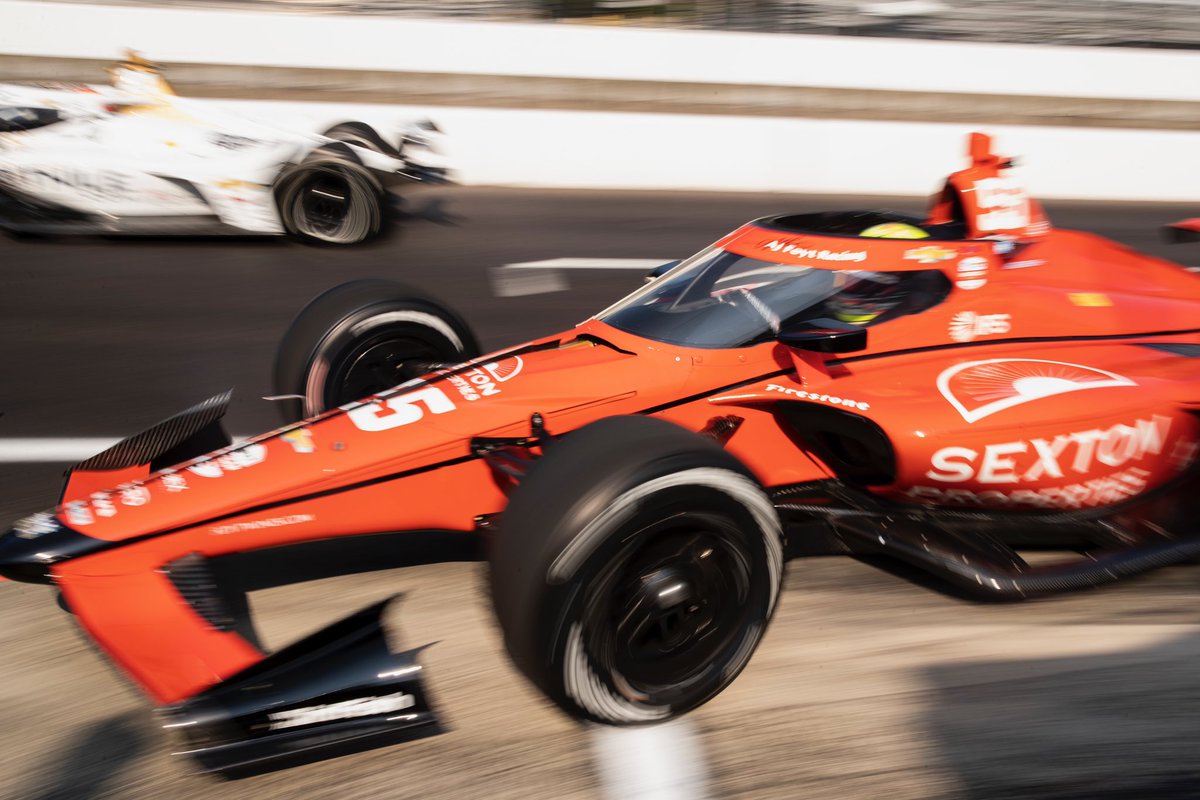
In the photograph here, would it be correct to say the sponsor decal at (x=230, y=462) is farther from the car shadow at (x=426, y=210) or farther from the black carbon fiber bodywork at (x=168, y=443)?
the car shadow at (x=426, y=210)

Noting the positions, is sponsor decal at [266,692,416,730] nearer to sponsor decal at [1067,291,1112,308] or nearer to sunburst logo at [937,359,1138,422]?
sunburst logo at [937,359,1138,422]

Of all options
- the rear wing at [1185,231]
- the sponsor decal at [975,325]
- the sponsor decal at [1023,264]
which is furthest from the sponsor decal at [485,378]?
the rear wing at [1185,231]

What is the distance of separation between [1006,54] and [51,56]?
8.58 m

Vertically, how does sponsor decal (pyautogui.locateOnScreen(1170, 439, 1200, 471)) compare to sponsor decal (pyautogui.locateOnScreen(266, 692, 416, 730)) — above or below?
below

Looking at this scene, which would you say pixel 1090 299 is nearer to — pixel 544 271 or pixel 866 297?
pixel 866 297

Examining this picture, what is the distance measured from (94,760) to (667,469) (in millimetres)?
1445

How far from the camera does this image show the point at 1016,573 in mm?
2689

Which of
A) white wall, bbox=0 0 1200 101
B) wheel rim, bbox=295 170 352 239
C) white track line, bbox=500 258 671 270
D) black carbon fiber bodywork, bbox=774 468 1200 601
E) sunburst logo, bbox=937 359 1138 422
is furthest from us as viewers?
white wall, bbox=0 0 1200 101

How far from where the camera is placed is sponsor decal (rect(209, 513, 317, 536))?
8.19 ft

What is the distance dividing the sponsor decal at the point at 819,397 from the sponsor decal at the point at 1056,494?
0.28 m

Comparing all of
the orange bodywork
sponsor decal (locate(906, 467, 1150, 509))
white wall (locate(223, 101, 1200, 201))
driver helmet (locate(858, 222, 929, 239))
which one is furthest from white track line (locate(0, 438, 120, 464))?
white wall (locate(223, 101, 1200, 201))

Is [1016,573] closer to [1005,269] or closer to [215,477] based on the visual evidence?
[1005,269]

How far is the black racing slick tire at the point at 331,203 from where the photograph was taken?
6.58m

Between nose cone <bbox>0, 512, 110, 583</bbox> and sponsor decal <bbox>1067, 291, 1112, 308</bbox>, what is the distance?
284 centimetres
